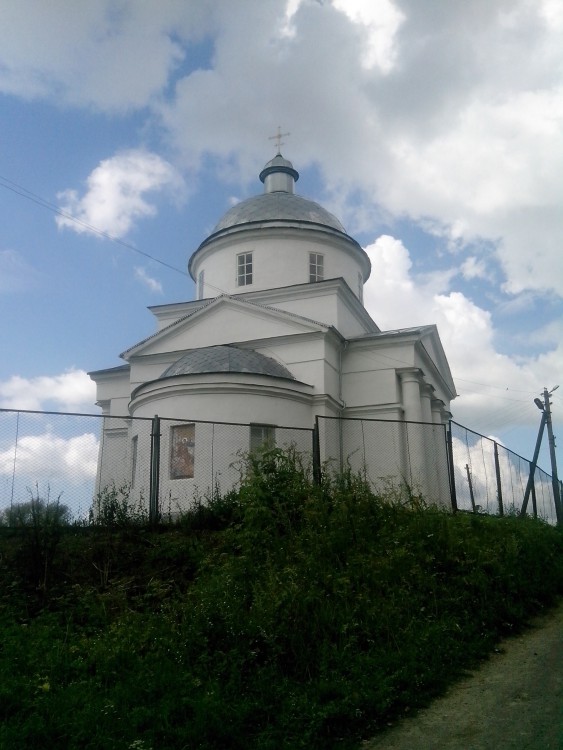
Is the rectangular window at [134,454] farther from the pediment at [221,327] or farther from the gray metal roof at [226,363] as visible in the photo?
the pediment at [221,327]

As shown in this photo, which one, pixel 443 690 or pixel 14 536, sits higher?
pixel 14 536

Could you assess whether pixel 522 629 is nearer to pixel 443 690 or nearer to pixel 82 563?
pixel 443 690

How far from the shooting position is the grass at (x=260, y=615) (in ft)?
15.9

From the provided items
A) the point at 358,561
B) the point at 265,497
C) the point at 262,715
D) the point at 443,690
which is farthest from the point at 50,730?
the point at 265,497

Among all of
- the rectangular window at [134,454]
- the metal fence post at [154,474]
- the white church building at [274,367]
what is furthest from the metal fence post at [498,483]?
the rectangular window at [134,454]

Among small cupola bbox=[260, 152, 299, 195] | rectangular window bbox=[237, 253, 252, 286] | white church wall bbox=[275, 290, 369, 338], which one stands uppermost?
small cupola bbox=[260, 152, 299, 195]

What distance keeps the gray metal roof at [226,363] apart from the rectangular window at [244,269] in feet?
15.1

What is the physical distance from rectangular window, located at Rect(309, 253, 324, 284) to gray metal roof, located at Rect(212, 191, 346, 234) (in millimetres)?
1216

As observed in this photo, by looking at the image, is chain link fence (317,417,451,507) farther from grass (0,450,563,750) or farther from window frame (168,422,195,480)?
grass (0,450,563,750)

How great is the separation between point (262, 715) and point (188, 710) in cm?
55

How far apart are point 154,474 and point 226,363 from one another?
5507 mm

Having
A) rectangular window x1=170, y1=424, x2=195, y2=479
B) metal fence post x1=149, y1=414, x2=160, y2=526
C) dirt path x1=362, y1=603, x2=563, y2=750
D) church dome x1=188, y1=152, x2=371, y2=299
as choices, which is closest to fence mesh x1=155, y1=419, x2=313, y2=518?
rectangular window x1=170, y1=424, x2=195, y2=479

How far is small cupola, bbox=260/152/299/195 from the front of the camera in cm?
2514

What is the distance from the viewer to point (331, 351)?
17.5 meters
